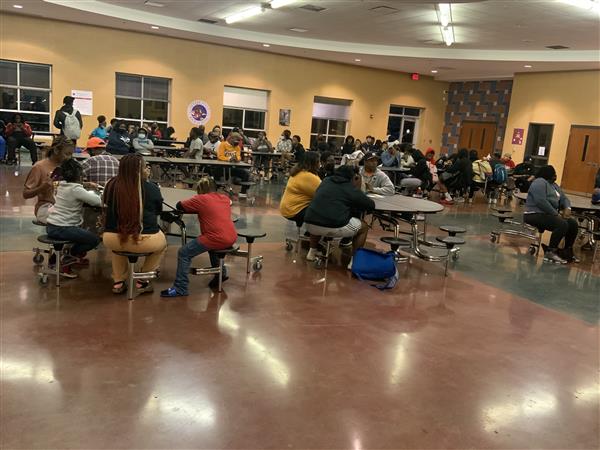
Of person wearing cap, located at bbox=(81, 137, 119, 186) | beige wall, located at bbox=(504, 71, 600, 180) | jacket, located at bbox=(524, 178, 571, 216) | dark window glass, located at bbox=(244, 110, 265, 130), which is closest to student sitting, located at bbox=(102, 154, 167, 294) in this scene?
person wearing cap, located at bbox=(81, 137, 119, 186)

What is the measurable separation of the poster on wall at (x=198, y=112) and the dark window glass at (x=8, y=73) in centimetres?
456

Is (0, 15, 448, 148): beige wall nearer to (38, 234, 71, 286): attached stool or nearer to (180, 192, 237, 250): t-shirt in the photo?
(38, 234, 71, 286): attached stool

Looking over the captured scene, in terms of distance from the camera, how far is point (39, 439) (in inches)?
95.3

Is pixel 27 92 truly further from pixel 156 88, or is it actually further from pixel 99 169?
pixel 99 169

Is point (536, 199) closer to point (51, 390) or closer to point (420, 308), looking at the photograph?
point (420, 308)

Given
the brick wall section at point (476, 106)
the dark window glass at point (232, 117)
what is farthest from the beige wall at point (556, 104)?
the dark window glass at point (232, 117)

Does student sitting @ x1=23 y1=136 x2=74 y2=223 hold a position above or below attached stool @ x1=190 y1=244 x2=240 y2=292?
above

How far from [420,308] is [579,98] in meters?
13.2

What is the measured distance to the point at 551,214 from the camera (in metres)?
6.84

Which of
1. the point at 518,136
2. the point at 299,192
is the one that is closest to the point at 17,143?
the point at 299,192

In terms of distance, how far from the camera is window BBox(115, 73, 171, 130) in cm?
1468

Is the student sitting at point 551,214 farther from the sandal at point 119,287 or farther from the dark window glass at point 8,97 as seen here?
the dark window glass at point 8,97

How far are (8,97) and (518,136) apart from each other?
1488cm

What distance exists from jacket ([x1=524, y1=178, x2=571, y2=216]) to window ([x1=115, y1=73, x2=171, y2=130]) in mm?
11310
